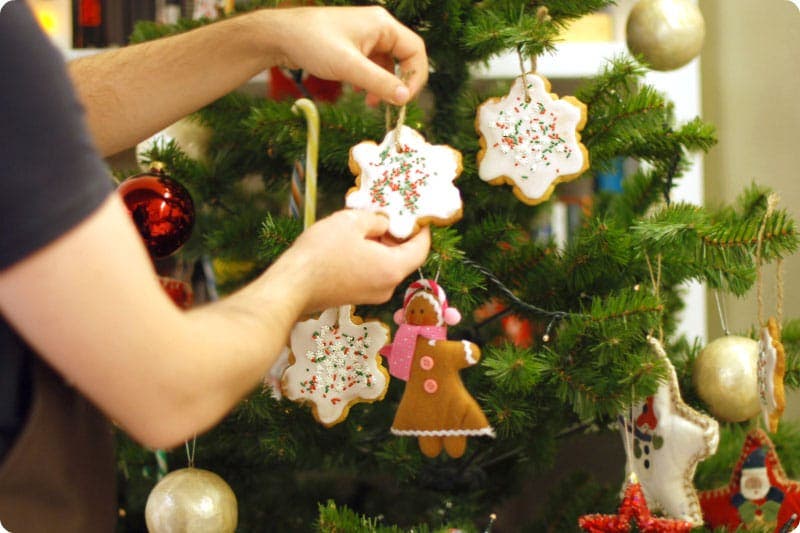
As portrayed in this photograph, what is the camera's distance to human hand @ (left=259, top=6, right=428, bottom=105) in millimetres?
728

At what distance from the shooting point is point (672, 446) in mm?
837

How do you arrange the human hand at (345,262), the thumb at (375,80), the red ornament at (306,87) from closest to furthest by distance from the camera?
the human hand at (345,262), the thumb at (375,80), the red ornament at (306,87)

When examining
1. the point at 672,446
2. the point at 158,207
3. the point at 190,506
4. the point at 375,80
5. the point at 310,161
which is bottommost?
the point at 190,506

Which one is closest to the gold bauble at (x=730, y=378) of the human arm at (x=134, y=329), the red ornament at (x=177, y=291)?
the human arm at (x=134, y=329)

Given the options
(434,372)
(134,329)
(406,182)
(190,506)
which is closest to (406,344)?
(434,372)

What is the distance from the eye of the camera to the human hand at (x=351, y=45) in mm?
728

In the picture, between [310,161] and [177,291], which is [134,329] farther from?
[177,291]

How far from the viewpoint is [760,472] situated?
0.92 m

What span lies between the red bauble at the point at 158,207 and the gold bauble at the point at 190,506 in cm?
27

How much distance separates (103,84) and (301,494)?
0.60 metres

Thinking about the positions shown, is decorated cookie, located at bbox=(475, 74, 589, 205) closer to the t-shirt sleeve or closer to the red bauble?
the red bauble

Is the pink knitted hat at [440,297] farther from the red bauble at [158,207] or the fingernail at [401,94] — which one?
the red bauble at [158,207]

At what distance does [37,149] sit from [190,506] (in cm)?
50

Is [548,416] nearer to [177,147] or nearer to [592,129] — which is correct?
[592,129]
